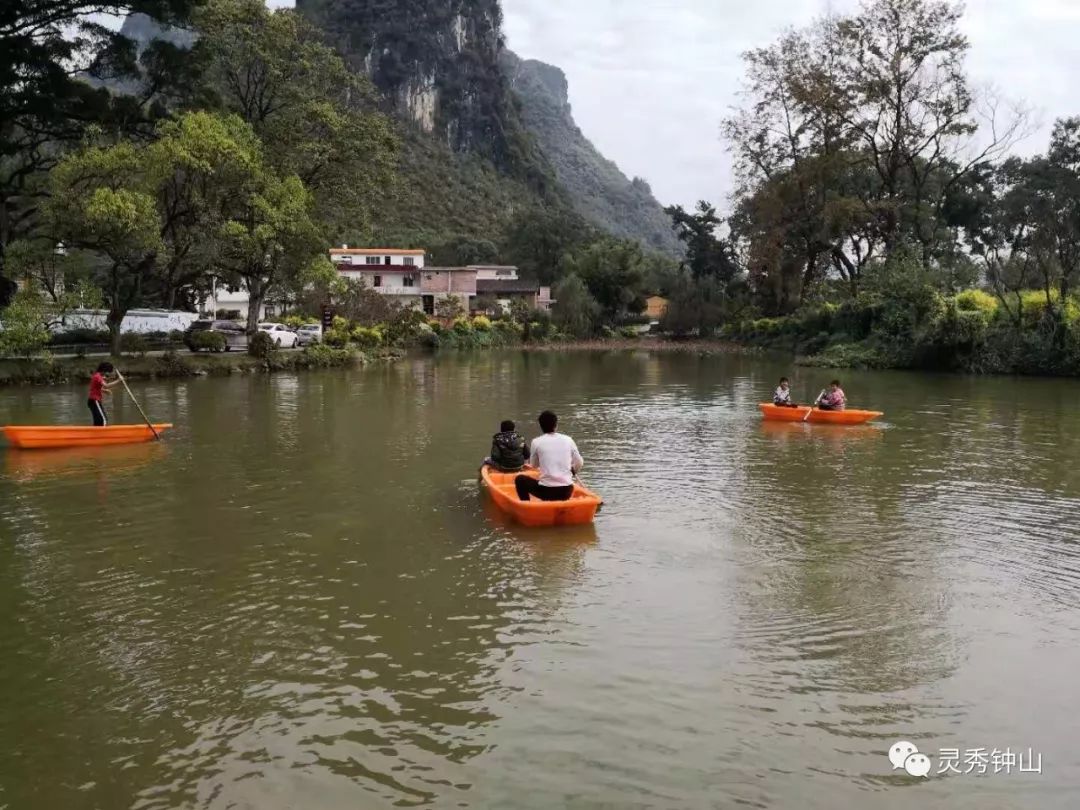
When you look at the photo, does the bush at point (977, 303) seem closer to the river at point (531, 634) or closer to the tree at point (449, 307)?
the river at point (531, 634)

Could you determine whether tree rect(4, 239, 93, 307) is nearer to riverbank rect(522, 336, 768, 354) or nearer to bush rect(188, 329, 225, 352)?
bush rect(188, 329, 225, 352)

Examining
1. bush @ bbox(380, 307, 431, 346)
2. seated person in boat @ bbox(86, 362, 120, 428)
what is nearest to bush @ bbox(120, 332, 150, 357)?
seated person in boat @ bbox(86, 362, 120, 428)

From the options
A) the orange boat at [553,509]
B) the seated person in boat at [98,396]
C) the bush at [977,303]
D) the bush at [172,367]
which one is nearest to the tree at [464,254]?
the bush at [977,303]

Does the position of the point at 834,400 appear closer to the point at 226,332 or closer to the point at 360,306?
the point at 226,332

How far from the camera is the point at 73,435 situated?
1520cm

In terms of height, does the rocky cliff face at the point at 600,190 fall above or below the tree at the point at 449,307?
above

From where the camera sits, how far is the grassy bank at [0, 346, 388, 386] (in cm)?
2577

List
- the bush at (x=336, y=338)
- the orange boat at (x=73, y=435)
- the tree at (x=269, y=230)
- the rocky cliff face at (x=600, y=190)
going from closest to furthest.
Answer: the orange boat at (x=73, y=435) < the tree at (x=269, y=230) < the bush at (x=336, y=338) < the rocky cliff face at (x=600, y=190)

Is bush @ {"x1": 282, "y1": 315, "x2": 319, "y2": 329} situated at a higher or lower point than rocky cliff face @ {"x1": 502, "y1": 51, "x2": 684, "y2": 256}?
lower

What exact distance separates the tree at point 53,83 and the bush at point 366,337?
14.6 m

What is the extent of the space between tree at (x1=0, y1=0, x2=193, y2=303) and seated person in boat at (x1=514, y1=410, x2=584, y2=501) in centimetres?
2349

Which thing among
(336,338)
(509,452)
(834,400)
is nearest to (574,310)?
(336,338)

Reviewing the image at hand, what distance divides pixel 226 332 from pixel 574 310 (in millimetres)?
29767

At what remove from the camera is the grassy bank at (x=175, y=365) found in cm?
2577
